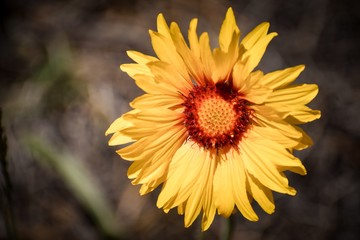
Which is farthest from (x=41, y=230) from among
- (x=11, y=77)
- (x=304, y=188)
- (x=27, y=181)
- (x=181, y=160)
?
(x=181, y=160)

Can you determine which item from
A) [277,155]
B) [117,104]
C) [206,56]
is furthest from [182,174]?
[117,104]

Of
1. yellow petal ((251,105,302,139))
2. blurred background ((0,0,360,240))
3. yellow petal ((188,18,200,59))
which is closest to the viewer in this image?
yellow petal ((188,18,200,59))

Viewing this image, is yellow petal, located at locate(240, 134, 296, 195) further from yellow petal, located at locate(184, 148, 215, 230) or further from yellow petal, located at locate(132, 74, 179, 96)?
yellow petal, located at locate(132, 74, 179, 96)

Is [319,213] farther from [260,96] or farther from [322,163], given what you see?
[260,96]

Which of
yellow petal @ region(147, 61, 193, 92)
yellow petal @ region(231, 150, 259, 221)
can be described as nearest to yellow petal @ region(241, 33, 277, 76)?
yellow petal @ region(147, 61, 193, 92)

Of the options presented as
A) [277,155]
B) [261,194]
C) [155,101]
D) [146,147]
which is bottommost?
[261,194]

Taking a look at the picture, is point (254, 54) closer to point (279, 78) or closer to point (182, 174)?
point (279, 78)
